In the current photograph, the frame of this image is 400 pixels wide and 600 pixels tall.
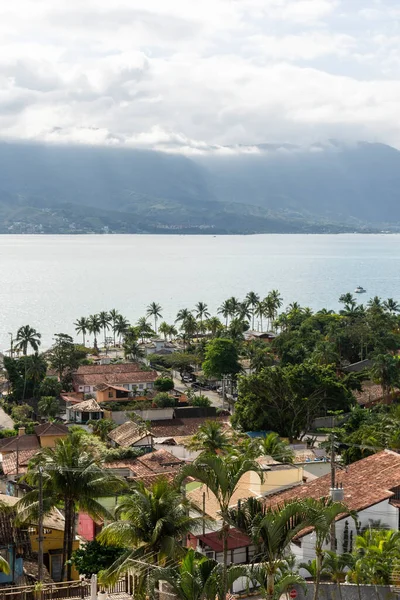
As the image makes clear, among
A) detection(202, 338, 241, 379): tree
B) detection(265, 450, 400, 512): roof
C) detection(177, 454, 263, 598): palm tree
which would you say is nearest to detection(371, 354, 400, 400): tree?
detection(202, 338, 241, 379): tree

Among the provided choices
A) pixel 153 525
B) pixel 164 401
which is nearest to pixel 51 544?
pixel 153 525

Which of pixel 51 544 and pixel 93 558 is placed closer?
pixel 93 558

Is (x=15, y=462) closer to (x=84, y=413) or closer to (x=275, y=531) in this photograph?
(x=84, y=413)

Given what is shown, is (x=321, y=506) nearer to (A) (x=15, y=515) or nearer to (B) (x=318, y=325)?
(A) (x=15, y=515)

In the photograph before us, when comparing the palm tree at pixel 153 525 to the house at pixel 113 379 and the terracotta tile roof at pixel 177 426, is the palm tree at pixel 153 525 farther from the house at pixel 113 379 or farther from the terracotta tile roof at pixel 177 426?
the house at pixel 113 379

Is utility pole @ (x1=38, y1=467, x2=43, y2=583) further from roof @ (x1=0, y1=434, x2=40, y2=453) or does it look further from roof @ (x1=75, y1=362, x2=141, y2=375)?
roof @ (x1=75, y1=362, x2=141, y2=375)
